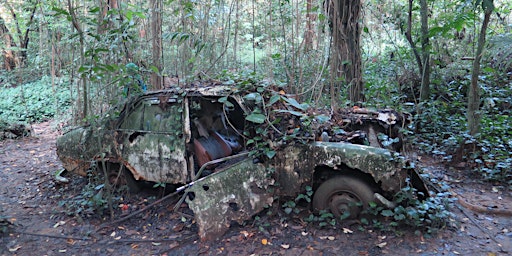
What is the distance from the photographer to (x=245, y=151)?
4.95 meters

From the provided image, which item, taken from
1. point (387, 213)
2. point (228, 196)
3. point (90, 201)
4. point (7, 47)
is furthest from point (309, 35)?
point (7, 47)

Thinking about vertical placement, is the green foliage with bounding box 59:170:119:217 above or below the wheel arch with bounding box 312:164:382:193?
below

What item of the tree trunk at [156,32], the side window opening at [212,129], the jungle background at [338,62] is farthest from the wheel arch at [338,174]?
the tree trunk at [156,32]

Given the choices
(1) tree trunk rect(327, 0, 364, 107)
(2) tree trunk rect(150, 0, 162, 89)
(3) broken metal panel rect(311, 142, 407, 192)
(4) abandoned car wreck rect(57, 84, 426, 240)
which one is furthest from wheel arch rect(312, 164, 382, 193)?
(2) tree trunk rect(150, 0, 162, 89)

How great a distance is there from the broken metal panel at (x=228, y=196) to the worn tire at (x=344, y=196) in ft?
2.00

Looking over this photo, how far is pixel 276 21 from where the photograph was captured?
11.0m

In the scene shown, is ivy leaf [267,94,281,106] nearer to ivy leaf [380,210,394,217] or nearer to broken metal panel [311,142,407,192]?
broken metal panel [311,142,407,192]

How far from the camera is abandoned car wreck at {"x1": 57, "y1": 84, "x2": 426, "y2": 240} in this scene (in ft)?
13.8

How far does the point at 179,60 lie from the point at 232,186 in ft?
16.6

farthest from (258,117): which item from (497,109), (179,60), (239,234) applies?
(497,109)

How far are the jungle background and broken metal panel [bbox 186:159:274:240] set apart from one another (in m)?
1.26

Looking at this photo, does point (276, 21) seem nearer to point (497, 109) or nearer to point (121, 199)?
point (497, 109)

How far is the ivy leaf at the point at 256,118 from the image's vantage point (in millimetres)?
4425

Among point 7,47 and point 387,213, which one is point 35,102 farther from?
point 387,213
